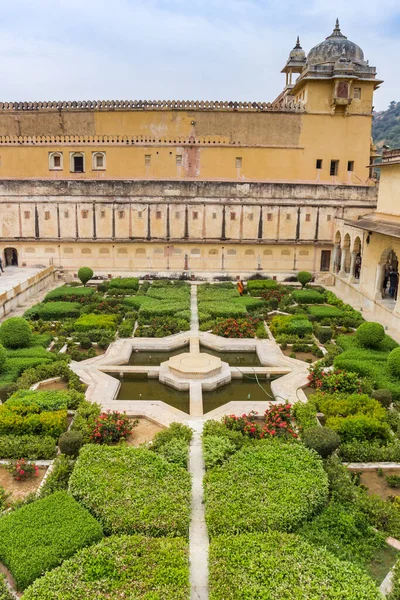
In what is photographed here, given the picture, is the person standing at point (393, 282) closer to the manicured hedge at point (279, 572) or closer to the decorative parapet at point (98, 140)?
the decorative parapet at point (98, 140)

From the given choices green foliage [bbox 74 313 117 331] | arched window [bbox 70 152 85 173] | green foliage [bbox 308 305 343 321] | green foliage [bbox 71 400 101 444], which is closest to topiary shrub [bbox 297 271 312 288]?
green foliage [bbox 308 305 343 321]

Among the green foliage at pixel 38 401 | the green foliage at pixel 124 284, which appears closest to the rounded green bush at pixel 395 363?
the green foliage at pixel 38 401

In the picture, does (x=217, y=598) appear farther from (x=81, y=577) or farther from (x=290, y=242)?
(x=290, y=242)

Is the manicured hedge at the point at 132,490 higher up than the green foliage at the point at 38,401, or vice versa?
the green foliage at the point at 38,401

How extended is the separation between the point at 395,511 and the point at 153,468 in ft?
13.2

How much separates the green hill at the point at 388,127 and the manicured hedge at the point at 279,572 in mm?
62060

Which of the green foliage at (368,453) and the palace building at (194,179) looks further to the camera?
the palace building at (194,179)

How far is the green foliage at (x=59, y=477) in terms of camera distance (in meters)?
8.43

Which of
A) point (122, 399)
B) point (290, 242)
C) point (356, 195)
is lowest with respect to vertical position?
point (122, 399)

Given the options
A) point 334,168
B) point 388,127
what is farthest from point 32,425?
point 388,127

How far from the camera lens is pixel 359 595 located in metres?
6.26

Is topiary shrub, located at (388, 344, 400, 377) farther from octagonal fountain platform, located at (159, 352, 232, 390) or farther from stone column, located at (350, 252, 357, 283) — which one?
stone column, located at (350, 252, 357, 283)

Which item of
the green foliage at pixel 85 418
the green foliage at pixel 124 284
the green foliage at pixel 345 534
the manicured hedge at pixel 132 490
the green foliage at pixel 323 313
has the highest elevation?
the green foliage at pixel 124 284

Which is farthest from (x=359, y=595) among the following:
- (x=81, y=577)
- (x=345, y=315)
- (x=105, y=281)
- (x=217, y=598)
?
(x=105, y=281)
